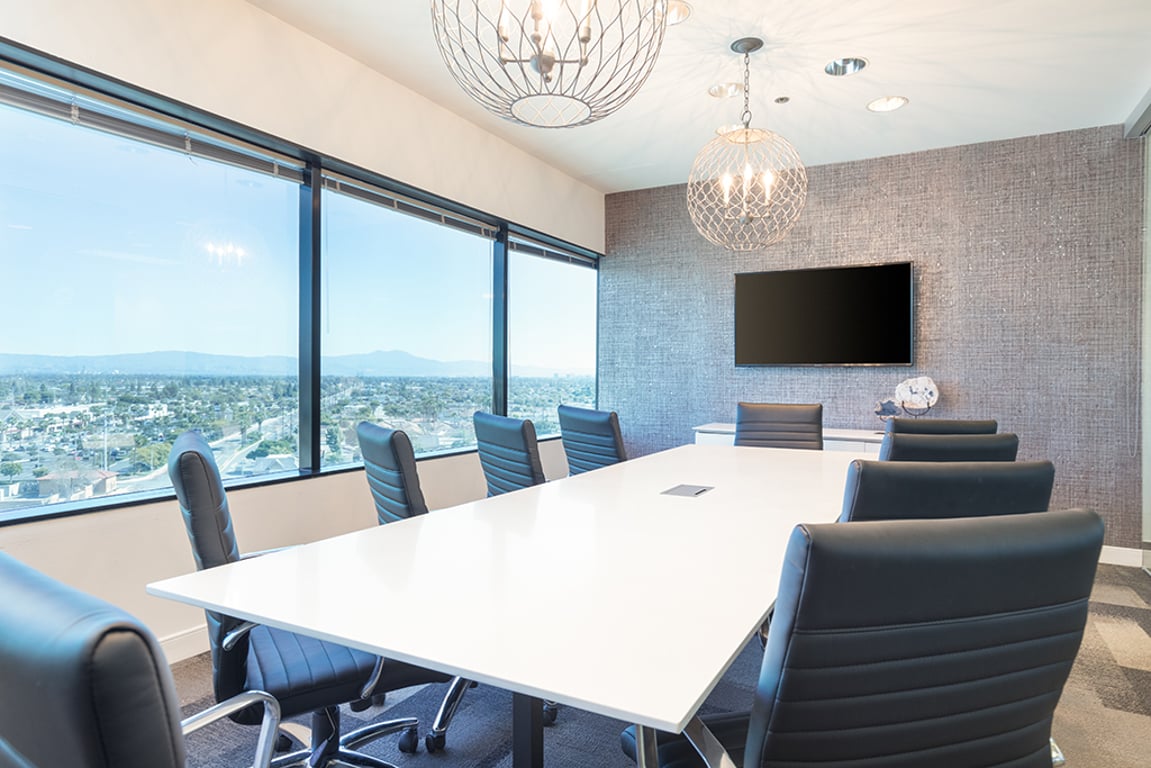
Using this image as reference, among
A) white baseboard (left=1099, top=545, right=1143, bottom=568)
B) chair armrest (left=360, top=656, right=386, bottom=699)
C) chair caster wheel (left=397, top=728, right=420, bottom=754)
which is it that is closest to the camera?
chair armrest (left=360, top=656, right=386, bottom=699)

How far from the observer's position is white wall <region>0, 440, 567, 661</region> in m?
2.20

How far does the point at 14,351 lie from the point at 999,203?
203 inches

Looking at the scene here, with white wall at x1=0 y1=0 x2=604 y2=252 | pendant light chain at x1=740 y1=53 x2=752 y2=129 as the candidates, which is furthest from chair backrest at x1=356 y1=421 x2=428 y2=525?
pendant light chain at x1=740 y1=53 x2=752 y2=129

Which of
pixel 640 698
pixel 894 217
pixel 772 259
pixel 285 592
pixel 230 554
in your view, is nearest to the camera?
pixel 640 698

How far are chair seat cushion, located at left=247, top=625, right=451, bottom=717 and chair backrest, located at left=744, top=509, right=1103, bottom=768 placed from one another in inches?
35.6

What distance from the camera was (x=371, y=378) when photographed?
355 cm

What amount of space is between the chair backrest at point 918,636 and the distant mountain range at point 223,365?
2575mm

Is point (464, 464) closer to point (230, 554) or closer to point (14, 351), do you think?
point (14, 351)

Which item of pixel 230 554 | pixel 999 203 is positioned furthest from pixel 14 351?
pixel 999 203

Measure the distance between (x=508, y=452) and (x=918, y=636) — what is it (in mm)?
1879

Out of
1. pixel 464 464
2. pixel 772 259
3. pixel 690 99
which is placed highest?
pixel 690 99

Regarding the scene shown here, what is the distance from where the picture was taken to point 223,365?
2846 mm

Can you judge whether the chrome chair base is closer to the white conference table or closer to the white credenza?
the white conference table

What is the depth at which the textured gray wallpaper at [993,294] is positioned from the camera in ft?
12.9
